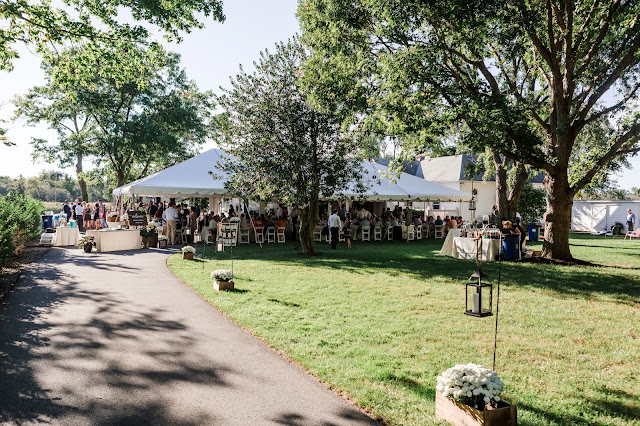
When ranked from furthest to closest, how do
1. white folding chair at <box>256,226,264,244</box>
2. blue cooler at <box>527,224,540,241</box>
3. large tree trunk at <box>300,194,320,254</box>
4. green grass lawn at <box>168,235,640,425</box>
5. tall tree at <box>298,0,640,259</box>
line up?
1. blue cooler at <box>527,224,540,241</box>
2. white folding chair at <box>256,226,264,244</box>
3. large tree trunk at <box>300,194,320,254</box>
4. tall tree at <box>298,0,640,259</box>
5. green grass lawn at <box>168,235,640,425</box>

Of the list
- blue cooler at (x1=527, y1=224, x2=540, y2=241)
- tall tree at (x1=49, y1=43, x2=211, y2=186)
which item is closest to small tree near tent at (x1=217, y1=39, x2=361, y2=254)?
blue cooler at (x1=527, y1=224, x2=540, y2=241)

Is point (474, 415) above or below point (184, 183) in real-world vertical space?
below

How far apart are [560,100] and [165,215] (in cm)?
1531

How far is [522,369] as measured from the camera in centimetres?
462

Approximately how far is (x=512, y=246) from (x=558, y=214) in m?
1.68

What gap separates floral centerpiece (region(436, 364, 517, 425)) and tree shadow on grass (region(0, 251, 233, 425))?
1964 millimetres

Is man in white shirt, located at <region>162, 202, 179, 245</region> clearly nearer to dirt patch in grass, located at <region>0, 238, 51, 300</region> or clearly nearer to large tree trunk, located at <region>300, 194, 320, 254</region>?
dirt patch in grass, located at <region>0, 238, 51, 300</region>

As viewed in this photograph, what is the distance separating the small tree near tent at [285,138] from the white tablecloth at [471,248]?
4267 millimetres

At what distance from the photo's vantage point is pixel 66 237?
17547 millimetres

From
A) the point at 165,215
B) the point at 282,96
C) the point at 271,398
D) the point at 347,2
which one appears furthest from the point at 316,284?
the point at 165,215

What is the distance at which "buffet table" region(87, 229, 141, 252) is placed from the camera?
1532cm

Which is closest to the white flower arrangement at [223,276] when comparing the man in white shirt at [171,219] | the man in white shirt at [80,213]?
the man in white shirt at [171,219]

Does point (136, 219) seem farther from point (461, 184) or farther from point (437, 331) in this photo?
point (461, 184)

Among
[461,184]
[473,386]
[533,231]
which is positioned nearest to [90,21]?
[473,386]
